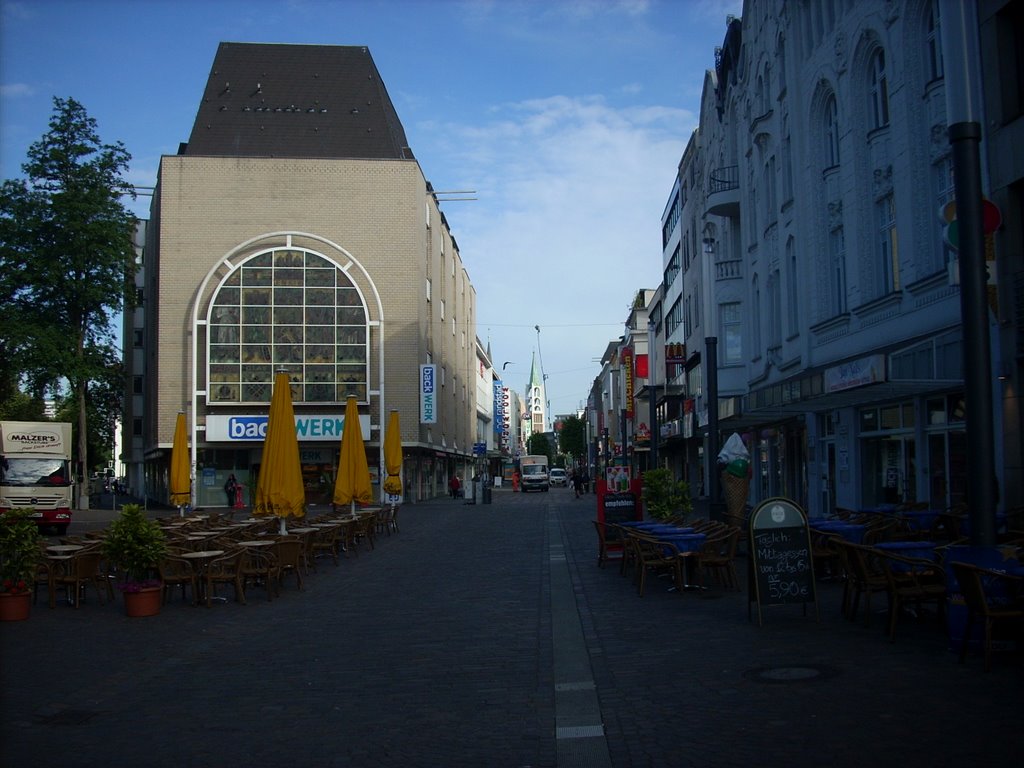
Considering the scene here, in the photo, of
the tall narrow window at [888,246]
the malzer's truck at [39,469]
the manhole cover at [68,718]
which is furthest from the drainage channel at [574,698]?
the malzer's truck at [39,469]

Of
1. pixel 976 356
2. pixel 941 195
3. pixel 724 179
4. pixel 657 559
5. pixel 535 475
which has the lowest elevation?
pixel 657 559

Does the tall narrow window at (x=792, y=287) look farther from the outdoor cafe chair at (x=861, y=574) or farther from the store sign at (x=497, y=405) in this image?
the store sign at (x=497, y=405)

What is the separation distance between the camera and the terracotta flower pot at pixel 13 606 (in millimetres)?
11748

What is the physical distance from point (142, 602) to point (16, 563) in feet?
4.92

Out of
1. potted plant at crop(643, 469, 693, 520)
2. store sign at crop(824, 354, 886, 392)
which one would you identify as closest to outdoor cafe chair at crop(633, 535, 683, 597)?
potted plant at crop(643, 469, 693, 520)

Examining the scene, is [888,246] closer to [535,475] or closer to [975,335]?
[975,335]

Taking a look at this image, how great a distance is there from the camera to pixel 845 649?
855 cm

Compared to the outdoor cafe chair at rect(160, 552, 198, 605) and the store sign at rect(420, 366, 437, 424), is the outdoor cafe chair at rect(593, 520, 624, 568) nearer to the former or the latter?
the outdoor cafe chair at rect(160, 552, 198, 605)

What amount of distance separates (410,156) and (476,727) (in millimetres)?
55561

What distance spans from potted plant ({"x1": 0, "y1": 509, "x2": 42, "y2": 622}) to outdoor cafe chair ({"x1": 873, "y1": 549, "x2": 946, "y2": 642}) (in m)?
9.37

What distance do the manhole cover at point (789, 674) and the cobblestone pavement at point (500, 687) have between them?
0.03m

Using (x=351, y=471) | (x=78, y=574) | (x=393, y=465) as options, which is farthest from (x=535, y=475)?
(x=78, y=574)

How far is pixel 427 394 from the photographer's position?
175 feet

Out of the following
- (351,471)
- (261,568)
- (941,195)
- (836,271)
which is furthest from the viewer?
(351,471)
